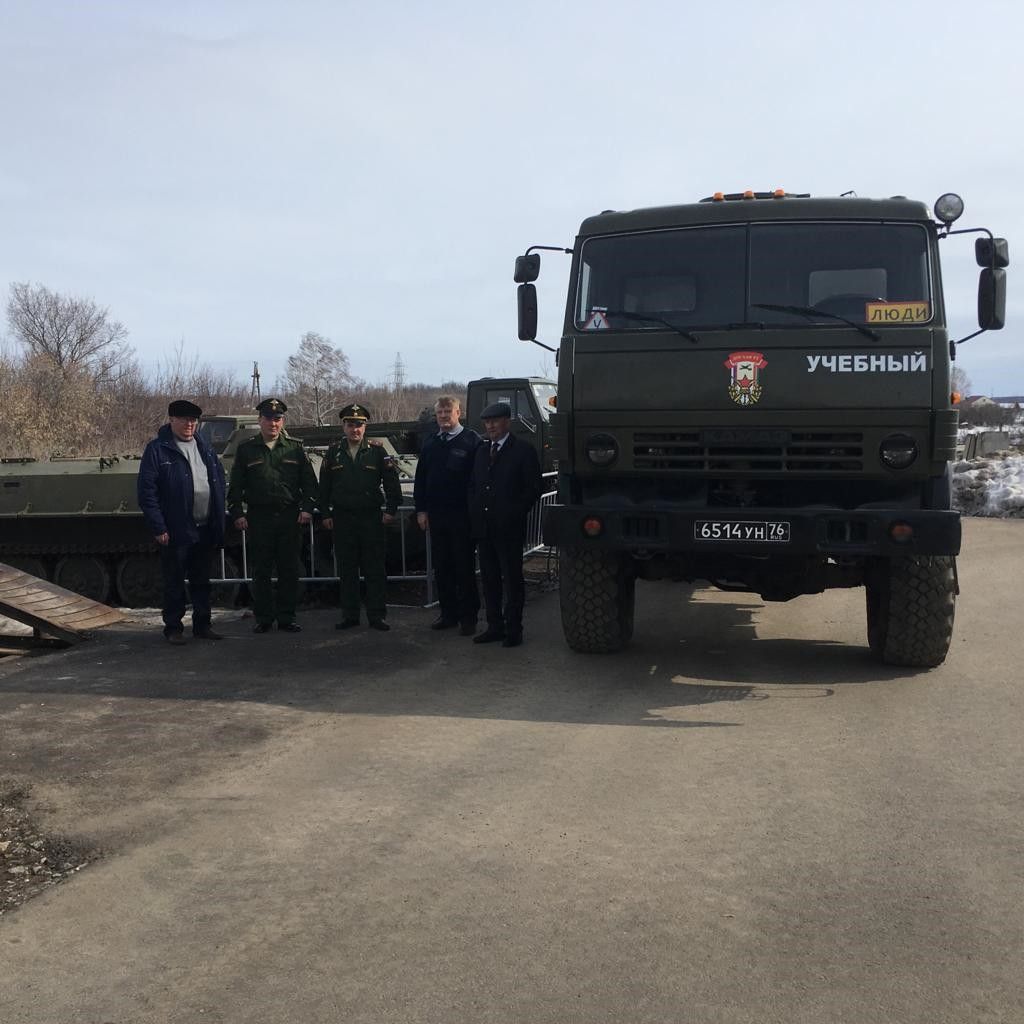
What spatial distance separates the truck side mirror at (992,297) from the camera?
680 cm

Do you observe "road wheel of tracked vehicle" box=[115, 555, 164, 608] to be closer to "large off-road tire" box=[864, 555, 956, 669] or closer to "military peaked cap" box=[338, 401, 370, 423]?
"military peaked cap" box=[338, 401, 370, 423]

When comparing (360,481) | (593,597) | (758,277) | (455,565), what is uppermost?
(758,277)

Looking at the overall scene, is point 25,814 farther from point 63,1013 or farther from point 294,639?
point 294,639

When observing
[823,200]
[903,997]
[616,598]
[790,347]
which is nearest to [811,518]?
[790,347]

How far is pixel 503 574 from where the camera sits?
8258 millimetres

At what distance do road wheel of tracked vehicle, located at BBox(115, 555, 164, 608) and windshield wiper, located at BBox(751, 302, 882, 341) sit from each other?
7.30m

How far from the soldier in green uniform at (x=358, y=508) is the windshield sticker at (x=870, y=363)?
11.0ft

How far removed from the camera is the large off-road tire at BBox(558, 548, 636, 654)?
7.20 m

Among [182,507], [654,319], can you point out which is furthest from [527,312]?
[182,507]

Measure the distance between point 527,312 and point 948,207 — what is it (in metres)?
2.61

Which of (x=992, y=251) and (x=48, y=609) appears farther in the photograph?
(x=48, y=609)

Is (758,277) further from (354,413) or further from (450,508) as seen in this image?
(354,413)

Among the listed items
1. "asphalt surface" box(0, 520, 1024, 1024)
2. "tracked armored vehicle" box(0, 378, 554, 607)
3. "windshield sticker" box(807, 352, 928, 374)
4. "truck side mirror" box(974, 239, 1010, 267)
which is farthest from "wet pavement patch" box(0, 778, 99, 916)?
"tracked armored vehicle" box(0, 378, 554, 607)

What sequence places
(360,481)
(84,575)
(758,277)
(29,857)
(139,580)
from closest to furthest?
(29,857) → (758,277) → (360,481) → (139,580) → (84,575)
